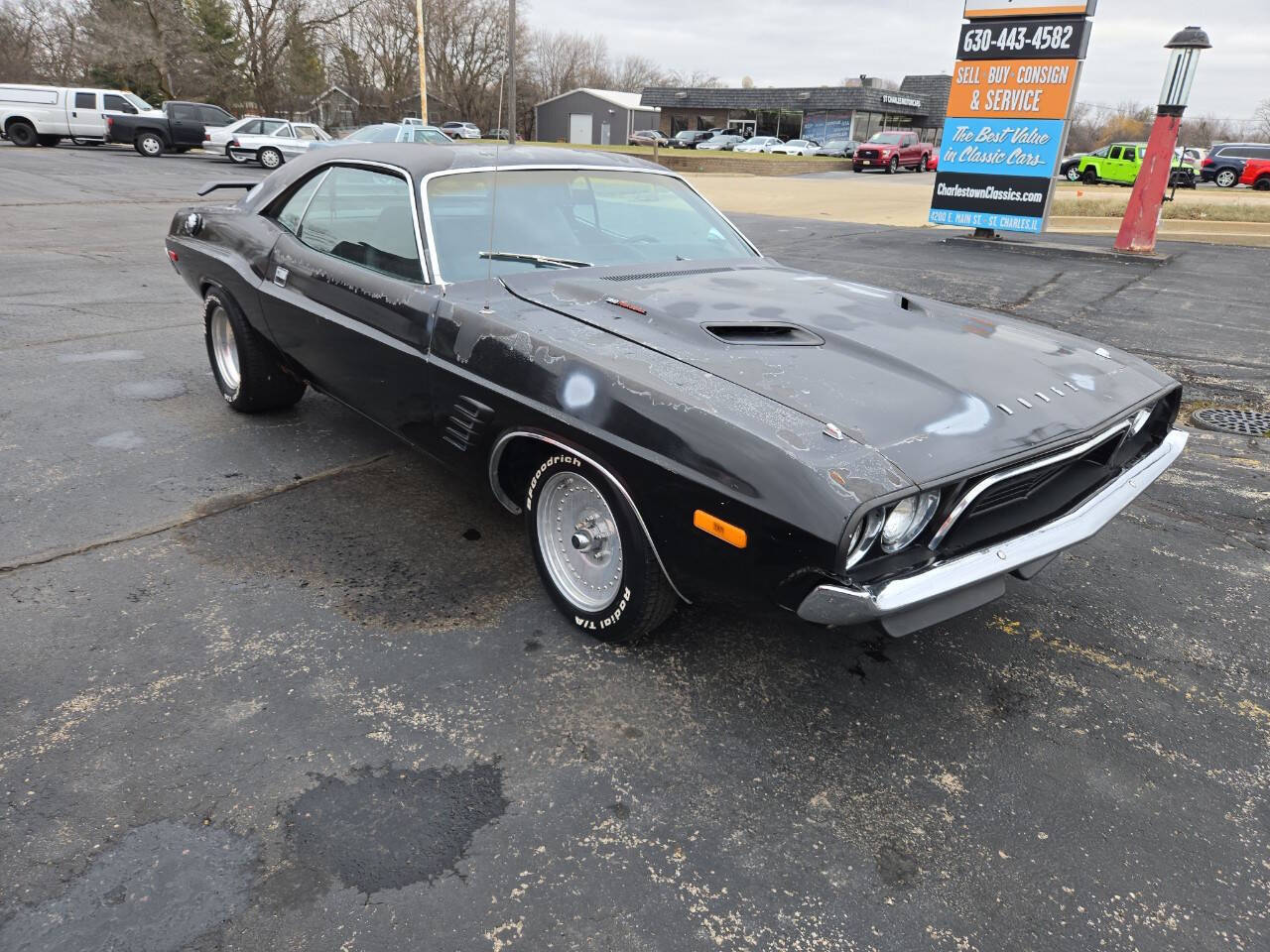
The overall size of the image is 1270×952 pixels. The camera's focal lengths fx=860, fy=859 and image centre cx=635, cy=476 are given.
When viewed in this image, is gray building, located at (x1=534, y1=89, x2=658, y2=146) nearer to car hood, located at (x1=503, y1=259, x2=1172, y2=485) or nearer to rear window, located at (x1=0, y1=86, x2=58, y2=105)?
rear window, located at (x1=0, y1=86, x2=58, y2=105)

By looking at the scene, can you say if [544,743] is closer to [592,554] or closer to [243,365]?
[592,554]

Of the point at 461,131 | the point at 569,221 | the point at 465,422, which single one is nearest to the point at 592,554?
the point at 465,422

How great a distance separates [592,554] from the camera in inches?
113

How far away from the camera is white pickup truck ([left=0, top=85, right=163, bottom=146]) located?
87.1ft

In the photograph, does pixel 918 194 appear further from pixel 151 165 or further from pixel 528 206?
pixel 528 206

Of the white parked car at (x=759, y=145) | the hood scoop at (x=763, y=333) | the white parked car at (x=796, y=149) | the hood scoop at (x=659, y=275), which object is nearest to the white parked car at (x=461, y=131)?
the white parked car at (x=759, y=145)

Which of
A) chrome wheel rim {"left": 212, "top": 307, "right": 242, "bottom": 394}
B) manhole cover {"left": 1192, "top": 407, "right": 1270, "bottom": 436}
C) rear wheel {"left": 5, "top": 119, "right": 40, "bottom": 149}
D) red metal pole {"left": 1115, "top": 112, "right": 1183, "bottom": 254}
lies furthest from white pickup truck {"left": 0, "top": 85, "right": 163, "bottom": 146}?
manhole cover {"left": 1192, "top": 407, "right": 1270, "bottom": 436}

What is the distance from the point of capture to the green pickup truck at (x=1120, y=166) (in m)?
29.9

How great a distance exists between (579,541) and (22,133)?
1286 inches

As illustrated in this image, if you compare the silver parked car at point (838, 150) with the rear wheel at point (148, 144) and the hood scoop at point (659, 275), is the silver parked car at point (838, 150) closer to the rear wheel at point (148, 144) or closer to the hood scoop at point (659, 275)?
the rear wheel at point (148, 144)

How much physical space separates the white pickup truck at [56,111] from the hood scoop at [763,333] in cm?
3036

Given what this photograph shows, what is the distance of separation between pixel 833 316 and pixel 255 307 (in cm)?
289

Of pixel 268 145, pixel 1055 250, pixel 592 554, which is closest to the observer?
pixel 592 554

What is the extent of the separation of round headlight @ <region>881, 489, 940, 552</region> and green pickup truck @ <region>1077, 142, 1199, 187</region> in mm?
33520
